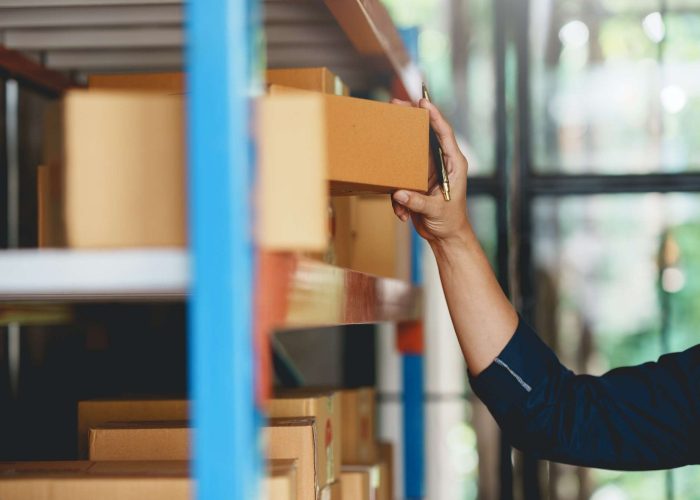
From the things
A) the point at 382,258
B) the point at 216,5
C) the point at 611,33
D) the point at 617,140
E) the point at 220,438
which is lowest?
the point at 220,438

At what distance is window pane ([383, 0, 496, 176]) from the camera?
131 inches

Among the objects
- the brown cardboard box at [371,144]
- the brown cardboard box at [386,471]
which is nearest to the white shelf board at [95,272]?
the brown cardboard box at [371,144]

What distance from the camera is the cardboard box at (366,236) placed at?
5.78 ft

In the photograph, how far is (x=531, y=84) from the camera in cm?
334

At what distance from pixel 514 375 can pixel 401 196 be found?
19.5 inches

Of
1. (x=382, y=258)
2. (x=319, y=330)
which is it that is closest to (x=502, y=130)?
(x=319, y=330)

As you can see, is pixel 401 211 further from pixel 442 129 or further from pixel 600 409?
pixel 600 409

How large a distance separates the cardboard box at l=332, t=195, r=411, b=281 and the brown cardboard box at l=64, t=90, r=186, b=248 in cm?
80

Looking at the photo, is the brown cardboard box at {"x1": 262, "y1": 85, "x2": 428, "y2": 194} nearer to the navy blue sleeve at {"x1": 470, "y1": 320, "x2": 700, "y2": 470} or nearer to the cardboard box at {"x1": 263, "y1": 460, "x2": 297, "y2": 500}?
the cardboard box at {"x1": 263, "y1": 460, "x2": 297, "y2": 500}

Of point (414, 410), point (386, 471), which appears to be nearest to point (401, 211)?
point (386, 471)

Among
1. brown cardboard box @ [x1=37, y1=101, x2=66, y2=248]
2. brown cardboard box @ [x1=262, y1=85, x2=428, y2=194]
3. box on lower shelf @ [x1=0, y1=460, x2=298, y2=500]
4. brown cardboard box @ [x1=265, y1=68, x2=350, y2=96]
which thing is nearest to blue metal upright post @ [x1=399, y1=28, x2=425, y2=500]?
brown cardboard box @ [x1=265, y1=68, x2=350, y2=96]

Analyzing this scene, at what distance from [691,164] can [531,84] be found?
23.3 inches

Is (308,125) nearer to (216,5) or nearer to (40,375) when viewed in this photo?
(216,5)

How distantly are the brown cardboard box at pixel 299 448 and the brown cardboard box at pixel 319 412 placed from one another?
0.10 m
